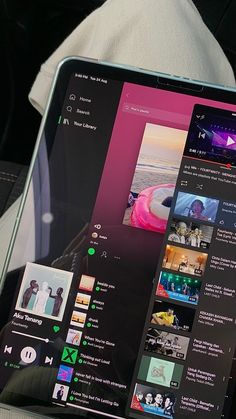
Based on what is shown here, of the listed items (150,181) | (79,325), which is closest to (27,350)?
(79,325)

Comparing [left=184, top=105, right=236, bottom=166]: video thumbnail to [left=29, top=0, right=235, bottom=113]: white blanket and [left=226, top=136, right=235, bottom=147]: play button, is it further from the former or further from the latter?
[left=29, top=0, right=235, bottom=113]: white blanket

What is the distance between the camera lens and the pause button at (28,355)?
0.53 meters

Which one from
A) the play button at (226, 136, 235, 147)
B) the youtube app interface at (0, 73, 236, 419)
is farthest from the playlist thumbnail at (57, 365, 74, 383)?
the play button at (226, 136, 235, 147)

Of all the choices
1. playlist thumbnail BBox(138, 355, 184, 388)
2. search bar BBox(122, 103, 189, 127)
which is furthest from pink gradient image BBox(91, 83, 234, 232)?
playlist thumbnail BBox(138, 355, 184, 388)

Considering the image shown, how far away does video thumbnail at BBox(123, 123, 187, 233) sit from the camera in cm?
53

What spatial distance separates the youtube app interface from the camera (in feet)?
1.69

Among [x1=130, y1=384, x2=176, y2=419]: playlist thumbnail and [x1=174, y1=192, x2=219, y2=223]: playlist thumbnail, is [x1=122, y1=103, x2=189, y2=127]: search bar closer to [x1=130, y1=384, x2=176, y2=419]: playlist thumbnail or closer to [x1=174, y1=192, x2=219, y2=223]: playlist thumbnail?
[x1=174, y1=192, x2=219, y2=223]: playlist thumbnail

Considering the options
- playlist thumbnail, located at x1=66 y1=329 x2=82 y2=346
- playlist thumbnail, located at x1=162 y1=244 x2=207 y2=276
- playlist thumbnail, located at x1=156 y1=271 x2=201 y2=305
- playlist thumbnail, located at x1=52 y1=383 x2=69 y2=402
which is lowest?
playlist thumbnail, located at x1=52 y1=383 x2=69 y2=402

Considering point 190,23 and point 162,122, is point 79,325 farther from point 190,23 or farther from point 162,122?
point 190,23

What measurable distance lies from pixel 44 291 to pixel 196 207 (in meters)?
0.14

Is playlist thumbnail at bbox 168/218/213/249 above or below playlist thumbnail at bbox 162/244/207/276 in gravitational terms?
above

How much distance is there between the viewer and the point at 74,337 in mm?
527

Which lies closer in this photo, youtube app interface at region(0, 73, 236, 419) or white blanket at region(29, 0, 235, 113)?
youtube app interface at region(0, 73, 236, 419)

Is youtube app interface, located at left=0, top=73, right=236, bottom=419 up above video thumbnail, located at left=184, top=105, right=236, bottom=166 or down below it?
below
